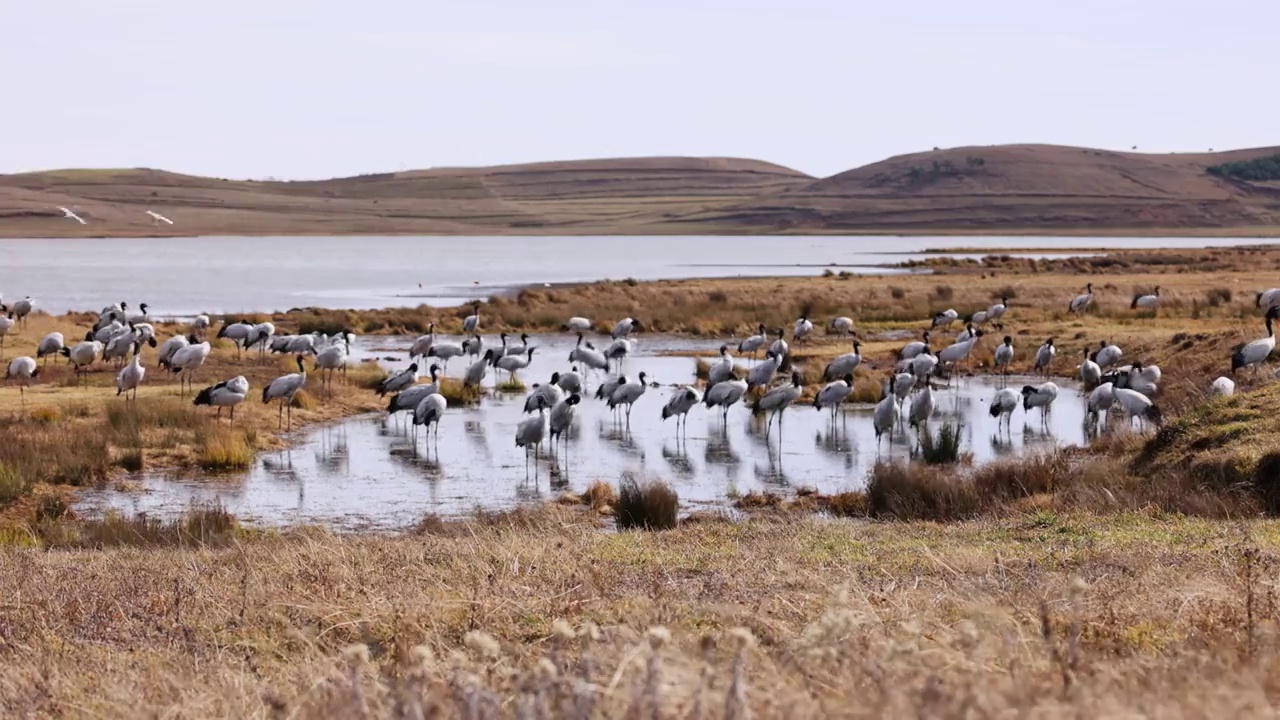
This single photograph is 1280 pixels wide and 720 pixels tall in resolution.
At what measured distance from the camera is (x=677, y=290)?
57.6 m

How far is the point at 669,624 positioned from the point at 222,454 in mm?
14563

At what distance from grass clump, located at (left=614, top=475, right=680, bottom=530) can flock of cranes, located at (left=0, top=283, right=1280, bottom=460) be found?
5.72m

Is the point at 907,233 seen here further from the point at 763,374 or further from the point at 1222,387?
the point at 1222,387

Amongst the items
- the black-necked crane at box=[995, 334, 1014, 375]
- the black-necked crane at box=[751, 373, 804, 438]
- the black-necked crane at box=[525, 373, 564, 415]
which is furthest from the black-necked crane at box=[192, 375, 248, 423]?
the black-necked crane at box=[995, 334, 1014, 375]

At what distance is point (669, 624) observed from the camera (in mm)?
6809

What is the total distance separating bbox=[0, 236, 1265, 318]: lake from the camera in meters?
61.8

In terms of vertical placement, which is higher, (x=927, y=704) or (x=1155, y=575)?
(x=927, y=704)

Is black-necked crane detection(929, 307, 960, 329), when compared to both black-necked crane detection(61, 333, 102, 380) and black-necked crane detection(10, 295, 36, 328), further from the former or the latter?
black-necked crane detection(10, 295, 36, 328)

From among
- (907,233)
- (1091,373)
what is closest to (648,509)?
(1091,373)

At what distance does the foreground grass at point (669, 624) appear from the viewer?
4488mm

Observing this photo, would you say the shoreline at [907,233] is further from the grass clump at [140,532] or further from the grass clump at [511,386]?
the grass clump at [140,532]

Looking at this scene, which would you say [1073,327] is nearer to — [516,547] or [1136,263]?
[516,547]

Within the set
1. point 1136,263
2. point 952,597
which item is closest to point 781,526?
point 952,597

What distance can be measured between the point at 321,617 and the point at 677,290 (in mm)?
50514
